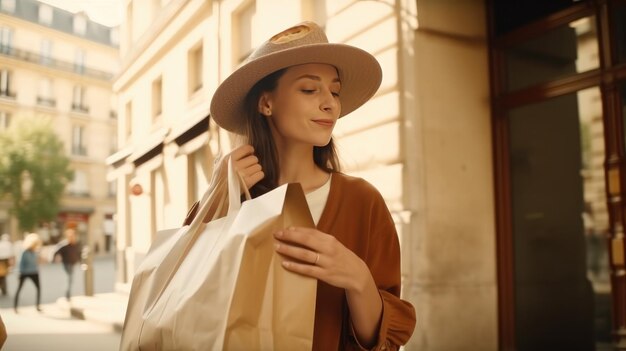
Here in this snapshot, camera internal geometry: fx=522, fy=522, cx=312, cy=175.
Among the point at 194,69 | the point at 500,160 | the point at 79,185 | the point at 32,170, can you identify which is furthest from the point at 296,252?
the point at 79,185

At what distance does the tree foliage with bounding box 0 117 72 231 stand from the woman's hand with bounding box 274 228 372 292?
34.6 metres

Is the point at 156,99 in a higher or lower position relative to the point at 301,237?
higher

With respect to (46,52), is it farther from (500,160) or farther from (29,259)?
(500,160)

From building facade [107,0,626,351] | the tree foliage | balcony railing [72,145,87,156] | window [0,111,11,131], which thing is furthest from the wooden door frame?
balcony railing [72,145,87,156]

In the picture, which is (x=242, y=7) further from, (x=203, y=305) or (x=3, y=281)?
(x=3, y=281)

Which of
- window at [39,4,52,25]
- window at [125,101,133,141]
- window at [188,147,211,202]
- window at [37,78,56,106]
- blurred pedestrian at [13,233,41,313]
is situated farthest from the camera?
window at [39,4,52,25]

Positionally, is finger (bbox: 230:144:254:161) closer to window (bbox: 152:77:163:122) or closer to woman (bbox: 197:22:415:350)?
woman (bbox: 197:22:415:350)

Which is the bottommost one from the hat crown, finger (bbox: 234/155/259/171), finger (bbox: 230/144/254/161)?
finger (bbox: 234/155/259/171)

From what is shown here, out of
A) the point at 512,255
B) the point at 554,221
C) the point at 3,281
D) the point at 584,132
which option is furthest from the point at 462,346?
the point at 3,281

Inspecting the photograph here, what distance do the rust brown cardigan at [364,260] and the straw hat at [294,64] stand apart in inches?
13.8

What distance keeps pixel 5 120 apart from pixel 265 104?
36.7 metres

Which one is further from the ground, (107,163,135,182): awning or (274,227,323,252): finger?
(107,163,135,182): awning

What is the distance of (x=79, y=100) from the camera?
36688 millimetres

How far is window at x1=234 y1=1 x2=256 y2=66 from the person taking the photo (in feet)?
28.1
